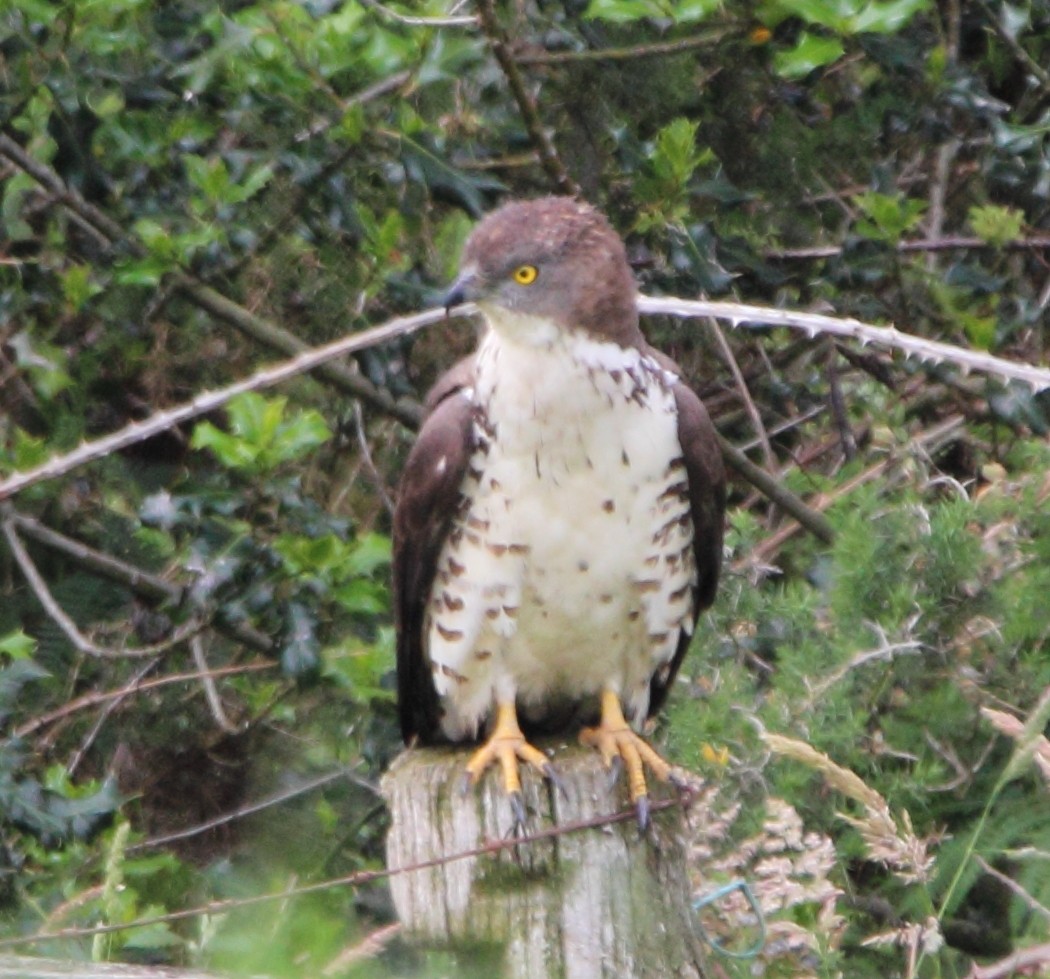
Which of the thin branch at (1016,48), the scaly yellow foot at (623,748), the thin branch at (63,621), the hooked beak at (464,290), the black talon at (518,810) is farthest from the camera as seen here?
the thin branch at (63,621)

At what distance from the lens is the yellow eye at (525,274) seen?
11.4ft

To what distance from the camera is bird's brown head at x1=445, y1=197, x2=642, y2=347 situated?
3467mm

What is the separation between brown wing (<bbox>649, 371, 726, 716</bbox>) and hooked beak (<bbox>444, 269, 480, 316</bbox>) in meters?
0.46

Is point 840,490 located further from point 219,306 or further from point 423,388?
point 219,306

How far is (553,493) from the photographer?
3.48 metres

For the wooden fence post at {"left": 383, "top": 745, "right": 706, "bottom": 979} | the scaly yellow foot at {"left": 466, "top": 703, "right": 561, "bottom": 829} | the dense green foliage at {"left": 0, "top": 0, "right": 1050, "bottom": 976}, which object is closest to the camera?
the wooden fence post at {"left": 383, "top": 745, "right": 706, "bottom": 979}

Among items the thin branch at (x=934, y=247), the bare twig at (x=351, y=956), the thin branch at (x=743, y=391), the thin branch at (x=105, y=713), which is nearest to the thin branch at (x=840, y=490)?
the thin branch at (x=743, y=391)

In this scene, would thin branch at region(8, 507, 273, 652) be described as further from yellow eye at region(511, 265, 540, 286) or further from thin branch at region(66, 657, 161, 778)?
yellow eye at region(511, 265, 540, 286)

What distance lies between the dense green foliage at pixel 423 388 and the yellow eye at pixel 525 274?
2.44 ft

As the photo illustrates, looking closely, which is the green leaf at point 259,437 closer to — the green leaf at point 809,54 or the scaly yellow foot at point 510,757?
the scaly yellow foot at point 510,757

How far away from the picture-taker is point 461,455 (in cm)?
351

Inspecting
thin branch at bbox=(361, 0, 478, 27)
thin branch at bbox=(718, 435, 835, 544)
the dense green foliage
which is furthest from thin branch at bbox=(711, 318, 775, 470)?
thin branch at bbox=(361, 0, 478, 27)

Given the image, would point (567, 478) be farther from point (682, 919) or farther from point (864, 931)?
point (864, 931)

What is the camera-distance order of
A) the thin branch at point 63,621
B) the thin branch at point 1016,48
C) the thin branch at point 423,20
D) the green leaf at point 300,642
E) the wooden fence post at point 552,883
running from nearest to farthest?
1. the wooden fence post at point 552,883
2. the thin branch at point 423,20
3. the green leaf at point 300,642
4. the thin branch at point 1016,48
5. the thin branch at point 63,621
